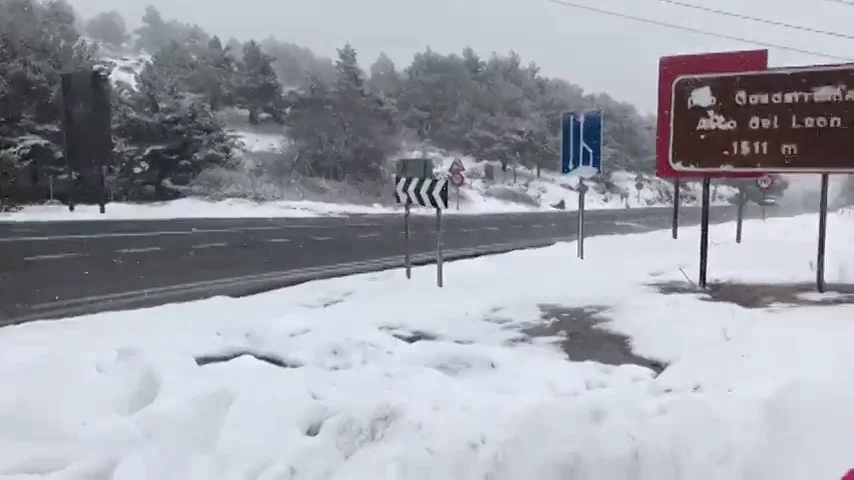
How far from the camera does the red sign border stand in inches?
427

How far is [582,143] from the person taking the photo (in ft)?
45.4

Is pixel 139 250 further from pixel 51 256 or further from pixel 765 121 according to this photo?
pixel 765 121

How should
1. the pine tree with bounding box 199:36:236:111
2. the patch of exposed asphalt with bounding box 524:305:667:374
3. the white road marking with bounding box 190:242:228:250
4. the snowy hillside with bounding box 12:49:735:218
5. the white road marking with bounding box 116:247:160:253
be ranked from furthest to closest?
1. the pine tree with bounding box 199:36:236:111
2. the snowy hillside with bounding box 12:49:735:218
3. the white road marking with bounding box 190:242:228:250
4. the white road marking with bounding box 116:247:160:253
5. the patch of exposed asphalt with bounding box 524:305:667:374

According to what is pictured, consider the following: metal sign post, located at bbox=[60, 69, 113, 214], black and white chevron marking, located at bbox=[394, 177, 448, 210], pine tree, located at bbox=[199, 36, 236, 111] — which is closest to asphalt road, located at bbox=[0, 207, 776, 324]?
black and white chevron marking, located at bbox=[394, 177, 448, 210]

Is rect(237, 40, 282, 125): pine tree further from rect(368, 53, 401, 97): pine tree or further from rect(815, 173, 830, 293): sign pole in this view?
rect(815, 173, 830, 293): sign pole

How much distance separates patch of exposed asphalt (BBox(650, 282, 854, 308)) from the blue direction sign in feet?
11.7

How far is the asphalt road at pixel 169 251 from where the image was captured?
35.4 ft

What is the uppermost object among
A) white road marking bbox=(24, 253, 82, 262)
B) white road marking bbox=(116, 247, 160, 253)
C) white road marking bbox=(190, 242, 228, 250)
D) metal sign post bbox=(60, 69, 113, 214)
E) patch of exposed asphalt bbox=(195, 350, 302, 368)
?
metal sign post bbox=(60, 69, 113, 214)

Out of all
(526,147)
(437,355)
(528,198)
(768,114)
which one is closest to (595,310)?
(437,355)

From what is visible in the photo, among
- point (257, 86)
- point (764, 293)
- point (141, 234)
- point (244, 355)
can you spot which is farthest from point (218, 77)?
point (244, 355)

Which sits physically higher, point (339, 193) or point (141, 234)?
point (339, 193)

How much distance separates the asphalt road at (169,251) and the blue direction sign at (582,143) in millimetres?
4915

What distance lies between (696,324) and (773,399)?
117 inches

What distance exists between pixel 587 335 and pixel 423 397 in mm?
3038
